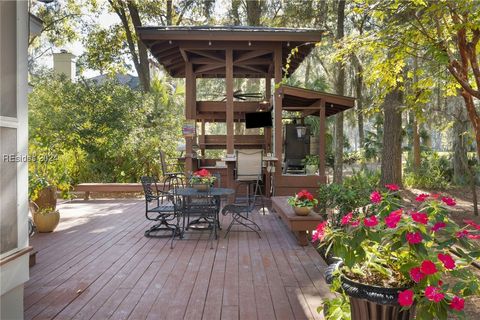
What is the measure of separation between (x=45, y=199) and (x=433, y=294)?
5230 millimetres

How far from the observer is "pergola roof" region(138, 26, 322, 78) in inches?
287

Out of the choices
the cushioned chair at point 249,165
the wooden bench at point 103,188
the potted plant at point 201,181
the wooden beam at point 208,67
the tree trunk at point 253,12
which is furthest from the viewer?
the tree trunk at point 253,12

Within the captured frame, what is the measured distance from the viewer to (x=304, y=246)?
4.62 metres

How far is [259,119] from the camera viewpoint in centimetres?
955

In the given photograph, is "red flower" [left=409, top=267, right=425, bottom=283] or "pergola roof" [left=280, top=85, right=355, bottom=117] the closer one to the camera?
Answer: "red flower" [left=409, top=267, right=425, bottom=283]

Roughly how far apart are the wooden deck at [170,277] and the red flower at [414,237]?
3.72 feet

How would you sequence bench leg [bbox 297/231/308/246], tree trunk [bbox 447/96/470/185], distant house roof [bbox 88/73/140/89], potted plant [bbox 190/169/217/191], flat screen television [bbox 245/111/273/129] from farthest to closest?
tree trunk [bbox 447/96/470/185] < distant house roof [bbox 88/73/140/89] < flat screen television [bbox 245/111/273/129] < potted plant [bbox 190/169/217/191] < bench leg [bbox 297/231/308/246]

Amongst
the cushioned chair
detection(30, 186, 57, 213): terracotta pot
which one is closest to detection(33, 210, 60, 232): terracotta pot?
detection(30, 186, 57, 213): terracotta pot

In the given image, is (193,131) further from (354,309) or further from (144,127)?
(354,309)

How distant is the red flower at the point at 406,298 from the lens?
1705 mm

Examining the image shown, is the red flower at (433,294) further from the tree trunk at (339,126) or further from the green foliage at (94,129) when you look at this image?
the tree trunk at (339,126)

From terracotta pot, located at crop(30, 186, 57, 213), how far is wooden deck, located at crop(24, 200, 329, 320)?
43 centimetres

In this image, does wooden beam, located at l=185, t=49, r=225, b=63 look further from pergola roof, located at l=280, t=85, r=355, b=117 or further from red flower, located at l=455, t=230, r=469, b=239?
red flower, located at l=455, t=230, r=469, b=239

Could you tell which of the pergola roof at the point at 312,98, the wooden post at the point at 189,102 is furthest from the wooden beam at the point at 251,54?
the wooden post at the point at 189,102
